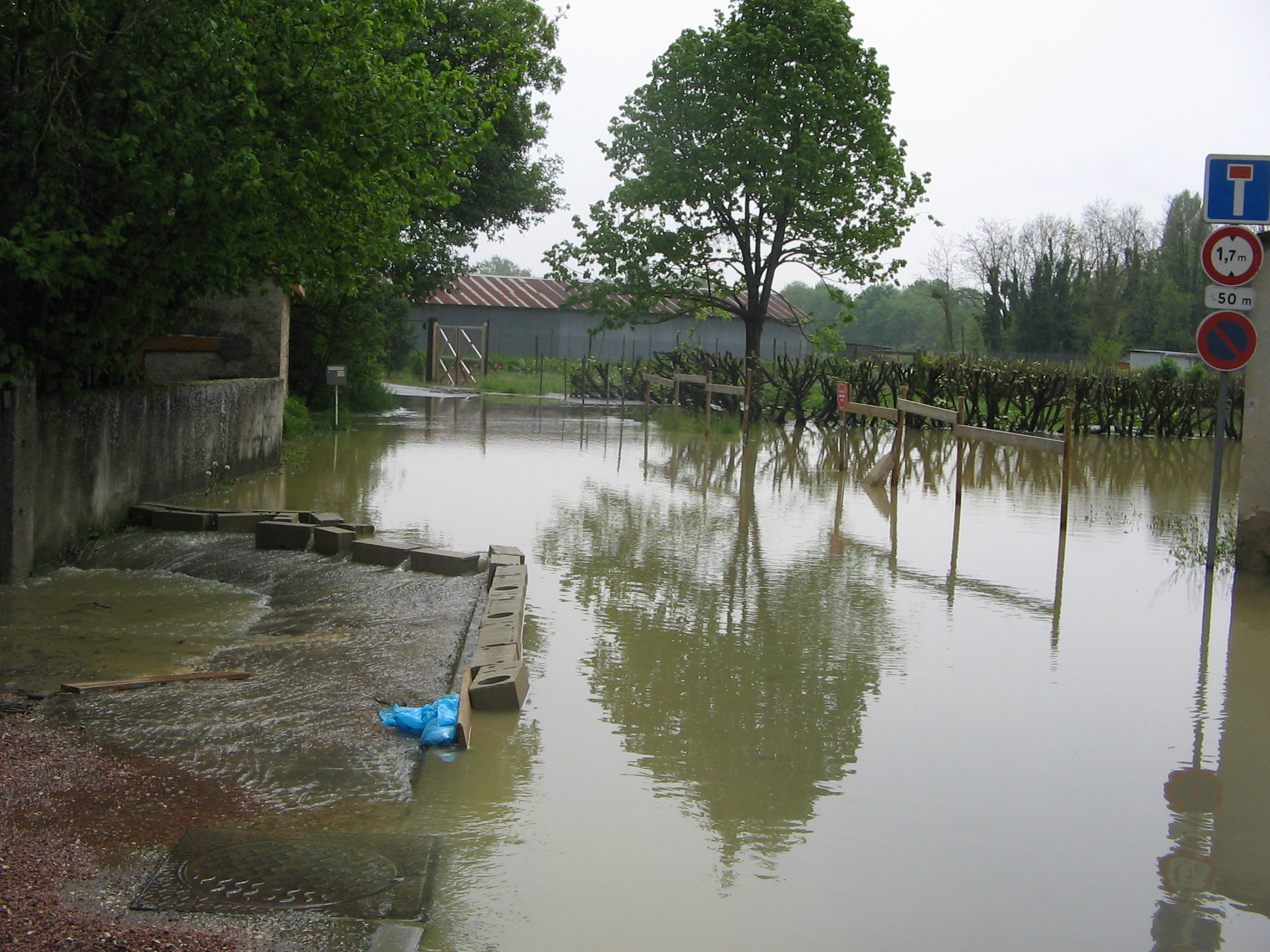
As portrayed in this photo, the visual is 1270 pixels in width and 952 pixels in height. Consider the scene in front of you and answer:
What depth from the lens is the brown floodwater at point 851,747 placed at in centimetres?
386

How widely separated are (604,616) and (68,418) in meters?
4.60

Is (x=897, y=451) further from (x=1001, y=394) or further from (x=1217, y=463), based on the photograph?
(x=1001, y=394)

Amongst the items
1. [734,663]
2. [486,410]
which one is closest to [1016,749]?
[734,663]

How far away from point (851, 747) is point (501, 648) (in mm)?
1936

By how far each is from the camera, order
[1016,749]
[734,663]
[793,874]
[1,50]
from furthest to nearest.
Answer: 1. [1,50]
2. [734,663]
3. [1016,749]
4. [793,874]

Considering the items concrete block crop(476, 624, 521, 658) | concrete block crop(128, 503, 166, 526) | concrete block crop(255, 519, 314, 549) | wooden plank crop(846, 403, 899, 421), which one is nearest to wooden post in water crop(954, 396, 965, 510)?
wooden plank crop(846, 403, 899, 421)

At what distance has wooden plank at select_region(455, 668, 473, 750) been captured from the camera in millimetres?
5211

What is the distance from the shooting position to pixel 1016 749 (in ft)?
18.0

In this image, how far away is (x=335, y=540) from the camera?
373 inches

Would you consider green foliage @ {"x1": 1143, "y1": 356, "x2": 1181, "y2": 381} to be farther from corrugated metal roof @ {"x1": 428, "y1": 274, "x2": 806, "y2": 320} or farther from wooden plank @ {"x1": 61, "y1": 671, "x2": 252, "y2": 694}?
wooden plank @ {"x1": 61, "y1": 671, "x2": 252, "y2": 694}

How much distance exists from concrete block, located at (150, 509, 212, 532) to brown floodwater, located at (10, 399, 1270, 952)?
1.75 m

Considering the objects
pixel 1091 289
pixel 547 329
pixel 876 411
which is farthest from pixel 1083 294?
pixel 876 411

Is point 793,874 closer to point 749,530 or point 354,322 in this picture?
point 749,530

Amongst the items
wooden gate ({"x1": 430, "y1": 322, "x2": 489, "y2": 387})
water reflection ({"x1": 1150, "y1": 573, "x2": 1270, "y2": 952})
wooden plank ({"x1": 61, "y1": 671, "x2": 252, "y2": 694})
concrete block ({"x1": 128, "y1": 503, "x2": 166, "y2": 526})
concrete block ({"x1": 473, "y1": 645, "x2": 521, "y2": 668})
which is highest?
wooden gate ({"x1": 430, "y1": 322, "x2": 489, "y2": 387})
